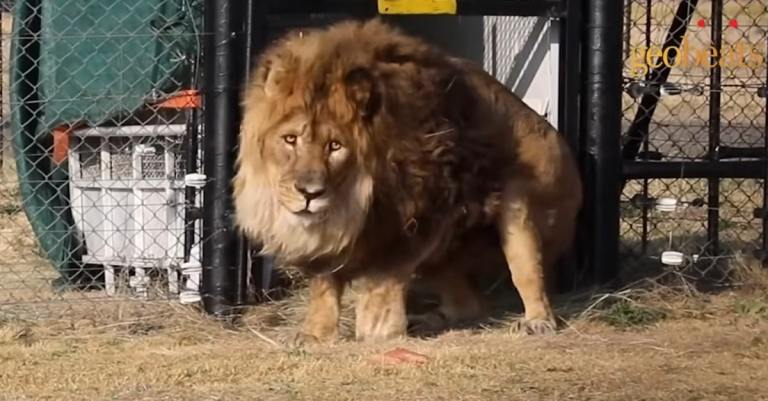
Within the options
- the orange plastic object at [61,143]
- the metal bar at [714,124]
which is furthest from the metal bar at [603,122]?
the orange plastic object at [61,143]

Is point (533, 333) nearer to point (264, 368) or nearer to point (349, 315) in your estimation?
point (349, 315)

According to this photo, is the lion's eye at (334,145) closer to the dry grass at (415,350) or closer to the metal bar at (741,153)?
the dry grass at (415,350)

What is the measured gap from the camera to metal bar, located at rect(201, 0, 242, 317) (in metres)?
6.23

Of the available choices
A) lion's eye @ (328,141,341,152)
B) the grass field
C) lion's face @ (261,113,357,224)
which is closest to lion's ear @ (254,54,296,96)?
lion's face @ (261,113,357,224)

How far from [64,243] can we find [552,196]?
2.45m

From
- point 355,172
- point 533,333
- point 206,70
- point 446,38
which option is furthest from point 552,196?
point 446,38

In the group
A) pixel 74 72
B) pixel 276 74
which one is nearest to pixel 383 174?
pixel 276 74

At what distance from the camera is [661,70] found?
7160 millimetres

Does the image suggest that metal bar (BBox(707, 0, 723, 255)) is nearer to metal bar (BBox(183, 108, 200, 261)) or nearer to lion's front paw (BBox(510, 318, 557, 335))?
lion's front paw (BBox(510, 318, 557, 335))

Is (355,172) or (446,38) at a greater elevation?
(446,38)

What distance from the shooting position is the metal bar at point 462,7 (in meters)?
6.40

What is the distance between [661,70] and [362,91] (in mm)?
2153

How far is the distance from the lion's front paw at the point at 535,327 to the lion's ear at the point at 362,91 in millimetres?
1183

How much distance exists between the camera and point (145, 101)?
264 inches
